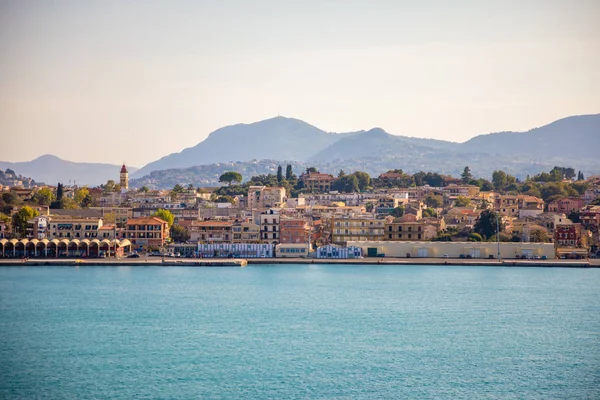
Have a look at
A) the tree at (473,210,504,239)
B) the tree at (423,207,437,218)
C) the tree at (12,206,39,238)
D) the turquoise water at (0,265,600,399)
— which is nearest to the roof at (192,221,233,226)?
the tree at (12,206,39,238)

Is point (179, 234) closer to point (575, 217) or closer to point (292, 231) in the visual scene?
point (292, 231)

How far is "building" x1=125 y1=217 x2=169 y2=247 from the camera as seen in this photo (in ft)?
126

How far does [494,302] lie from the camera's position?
79.2 ft

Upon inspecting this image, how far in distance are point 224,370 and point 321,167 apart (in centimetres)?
16584

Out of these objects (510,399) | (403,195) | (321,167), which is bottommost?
(510,399)

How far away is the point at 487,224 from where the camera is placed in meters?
38.6

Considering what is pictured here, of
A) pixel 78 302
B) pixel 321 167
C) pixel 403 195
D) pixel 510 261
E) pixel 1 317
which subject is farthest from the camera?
pixel 321 167

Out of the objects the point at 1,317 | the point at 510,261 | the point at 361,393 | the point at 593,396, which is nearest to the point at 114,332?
the point at 1,317

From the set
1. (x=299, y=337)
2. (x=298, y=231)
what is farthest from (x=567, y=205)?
(x=299, y=337)

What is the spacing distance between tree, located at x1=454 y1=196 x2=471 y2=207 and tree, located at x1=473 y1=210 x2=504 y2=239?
13383 millimetres

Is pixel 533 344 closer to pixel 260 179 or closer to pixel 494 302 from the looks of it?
pixel 494 302

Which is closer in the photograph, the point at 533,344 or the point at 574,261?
the point at 533,344

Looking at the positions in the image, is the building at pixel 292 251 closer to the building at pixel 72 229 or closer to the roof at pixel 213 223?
the roof at pixel 213 223

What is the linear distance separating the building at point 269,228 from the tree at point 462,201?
18.2 meters
